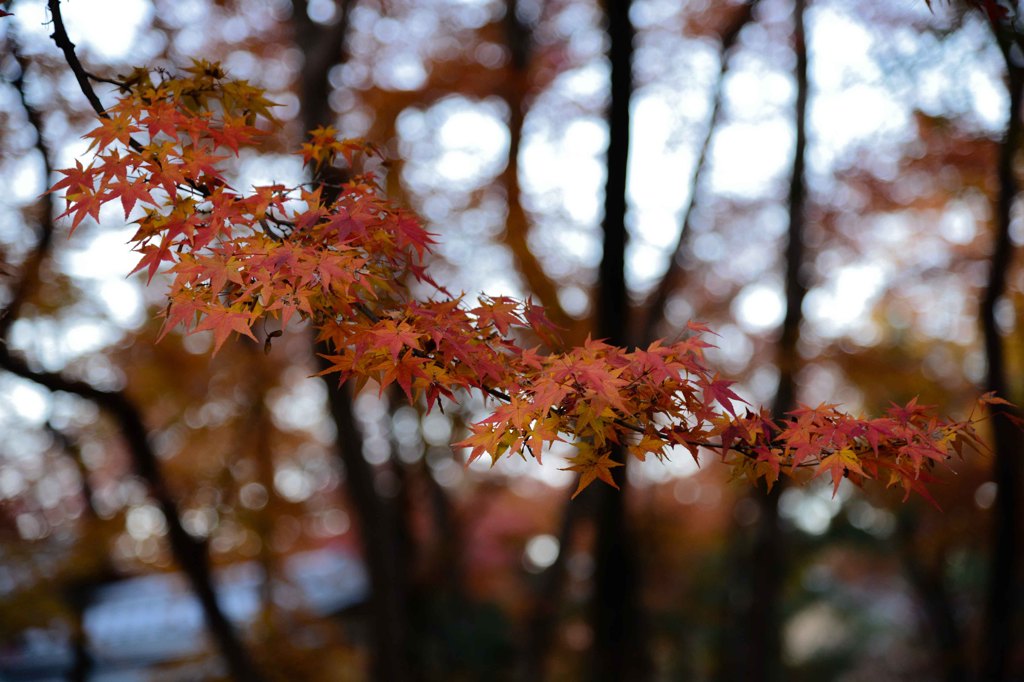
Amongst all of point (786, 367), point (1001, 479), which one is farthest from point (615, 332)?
point (1001, 479)

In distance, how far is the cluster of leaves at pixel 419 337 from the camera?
2021 millimetres

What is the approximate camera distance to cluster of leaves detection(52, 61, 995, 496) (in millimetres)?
2021

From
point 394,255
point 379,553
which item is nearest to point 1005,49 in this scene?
point 394,255

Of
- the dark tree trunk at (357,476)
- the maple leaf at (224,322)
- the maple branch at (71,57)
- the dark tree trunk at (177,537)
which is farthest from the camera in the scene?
the dark tree trunk at (357,476)

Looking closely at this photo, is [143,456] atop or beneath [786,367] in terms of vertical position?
beneath

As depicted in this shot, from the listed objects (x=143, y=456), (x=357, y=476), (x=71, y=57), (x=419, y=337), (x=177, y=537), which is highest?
(x=71, y=57)

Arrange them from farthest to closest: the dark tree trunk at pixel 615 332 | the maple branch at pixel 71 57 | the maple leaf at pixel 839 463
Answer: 1. the dark tree trunk at pixel 615 332
2. the maple branch at pixel 71 57
3. the maple leaf at pixel 839 463

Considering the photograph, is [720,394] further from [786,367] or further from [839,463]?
[786,367]

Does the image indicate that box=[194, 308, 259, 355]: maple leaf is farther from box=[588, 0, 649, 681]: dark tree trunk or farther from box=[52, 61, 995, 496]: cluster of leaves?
box=[588, 0, 649, 681]: dark tree trunk

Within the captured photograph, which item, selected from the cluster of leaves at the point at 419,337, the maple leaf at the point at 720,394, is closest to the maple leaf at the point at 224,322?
the cluster of leaves at the point at 419,337

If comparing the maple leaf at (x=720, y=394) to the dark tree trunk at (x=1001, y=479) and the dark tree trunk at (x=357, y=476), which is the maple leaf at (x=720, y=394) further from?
the dark tree trunk at (x=1001, y=479)

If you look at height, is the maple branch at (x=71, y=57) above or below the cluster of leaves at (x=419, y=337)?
above

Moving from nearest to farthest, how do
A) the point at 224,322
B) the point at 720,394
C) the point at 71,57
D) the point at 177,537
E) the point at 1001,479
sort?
the point at 224,322
the point at 720,394
the point at 71,57
the point at 177,537
the point at 1001,479

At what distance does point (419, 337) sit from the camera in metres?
2.14
